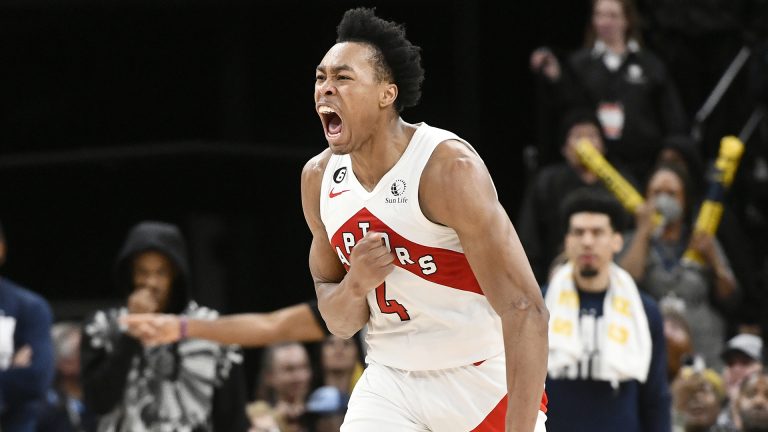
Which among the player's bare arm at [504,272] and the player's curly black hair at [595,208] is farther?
the player's curly black hair at [595,208]

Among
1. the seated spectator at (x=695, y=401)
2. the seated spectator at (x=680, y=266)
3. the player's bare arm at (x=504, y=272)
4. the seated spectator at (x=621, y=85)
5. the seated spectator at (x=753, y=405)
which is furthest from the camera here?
the seated spectator at (x=621, y=85)

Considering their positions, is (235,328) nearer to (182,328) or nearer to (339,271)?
(182,328)

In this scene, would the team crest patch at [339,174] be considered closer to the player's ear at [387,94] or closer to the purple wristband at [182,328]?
the player's ear at [387,94]

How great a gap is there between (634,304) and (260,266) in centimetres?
561

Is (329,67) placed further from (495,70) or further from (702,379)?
(495,70)

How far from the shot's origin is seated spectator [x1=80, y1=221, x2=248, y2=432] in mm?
6863

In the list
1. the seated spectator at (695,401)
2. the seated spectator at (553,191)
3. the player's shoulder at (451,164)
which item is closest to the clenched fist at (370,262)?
the player's shoulder at (451,164)

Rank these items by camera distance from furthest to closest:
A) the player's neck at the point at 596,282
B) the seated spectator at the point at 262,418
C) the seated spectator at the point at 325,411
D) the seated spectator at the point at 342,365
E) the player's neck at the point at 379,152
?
1. the seated spectator at the point at 342,365
2. the seated spectator at the point at 325,411
3. the seated spectator at the point at 262,418
4. the player's neck at the point at 596,282
5. the player's neck at the point at 379,152

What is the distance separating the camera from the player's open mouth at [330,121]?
15.6 feet

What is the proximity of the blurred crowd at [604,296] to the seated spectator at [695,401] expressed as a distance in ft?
0.04

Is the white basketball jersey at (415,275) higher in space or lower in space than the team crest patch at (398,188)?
lower

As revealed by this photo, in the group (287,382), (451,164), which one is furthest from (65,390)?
(451,164)

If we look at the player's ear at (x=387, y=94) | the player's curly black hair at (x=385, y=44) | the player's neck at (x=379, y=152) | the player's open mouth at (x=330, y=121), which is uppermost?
the player's curly black hair at (x=385, y=44)

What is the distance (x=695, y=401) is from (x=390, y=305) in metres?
3.76
